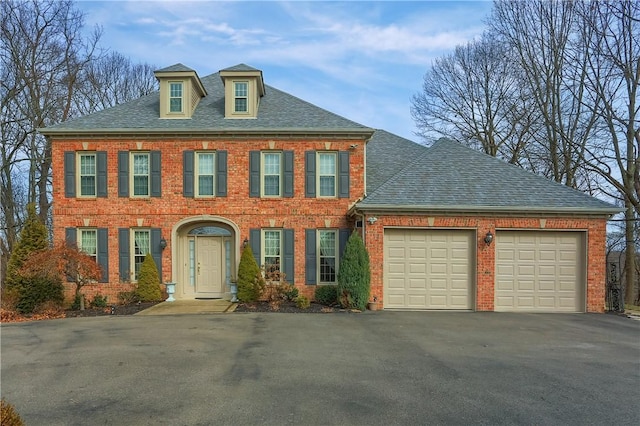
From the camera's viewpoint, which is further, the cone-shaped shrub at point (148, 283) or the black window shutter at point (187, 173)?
the black window shutter at point (187, 173)

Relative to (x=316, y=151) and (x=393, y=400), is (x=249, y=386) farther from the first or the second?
(x=316, y=151)

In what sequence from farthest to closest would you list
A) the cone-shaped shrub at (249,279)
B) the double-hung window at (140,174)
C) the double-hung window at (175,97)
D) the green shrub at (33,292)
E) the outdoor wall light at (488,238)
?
1. the double-hung window at (175,97)
2. the double-hung window at (140,174)
3. the cone-shaped shrub at (249,279)
4. the green shrub at (33,292)
5. the outdoor wall light at (488,238)

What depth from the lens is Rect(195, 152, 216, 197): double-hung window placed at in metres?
14.4

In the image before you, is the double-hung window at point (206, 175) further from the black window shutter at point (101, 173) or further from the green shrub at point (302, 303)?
the green shrub at point (302, 303)

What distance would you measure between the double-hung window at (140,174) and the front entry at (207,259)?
1986 mm

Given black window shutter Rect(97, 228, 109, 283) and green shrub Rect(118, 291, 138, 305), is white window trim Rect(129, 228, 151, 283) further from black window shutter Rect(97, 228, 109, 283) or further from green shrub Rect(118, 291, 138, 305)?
black window shutter Rect(97, 228, 109, 283)

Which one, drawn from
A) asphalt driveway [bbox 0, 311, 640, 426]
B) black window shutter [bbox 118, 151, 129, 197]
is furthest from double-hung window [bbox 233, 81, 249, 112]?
asphalt driveway [bbox 0, 311, 640, 426]

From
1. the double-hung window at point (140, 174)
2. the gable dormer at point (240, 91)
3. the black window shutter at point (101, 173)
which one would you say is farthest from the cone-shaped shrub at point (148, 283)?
the gable dormer at point (240, 91)

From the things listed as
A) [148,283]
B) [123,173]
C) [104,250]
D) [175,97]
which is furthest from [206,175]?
[104,250]

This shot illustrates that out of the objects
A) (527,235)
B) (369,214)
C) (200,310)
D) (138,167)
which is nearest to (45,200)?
(138,167)

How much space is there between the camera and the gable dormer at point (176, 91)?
14695 millimetres

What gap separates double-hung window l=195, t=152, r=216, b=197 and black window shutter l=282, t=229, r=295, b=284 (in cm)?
299

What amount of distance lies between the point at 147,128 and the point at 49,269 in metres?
5.37

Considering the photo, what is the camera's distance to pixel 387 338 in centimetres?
862
